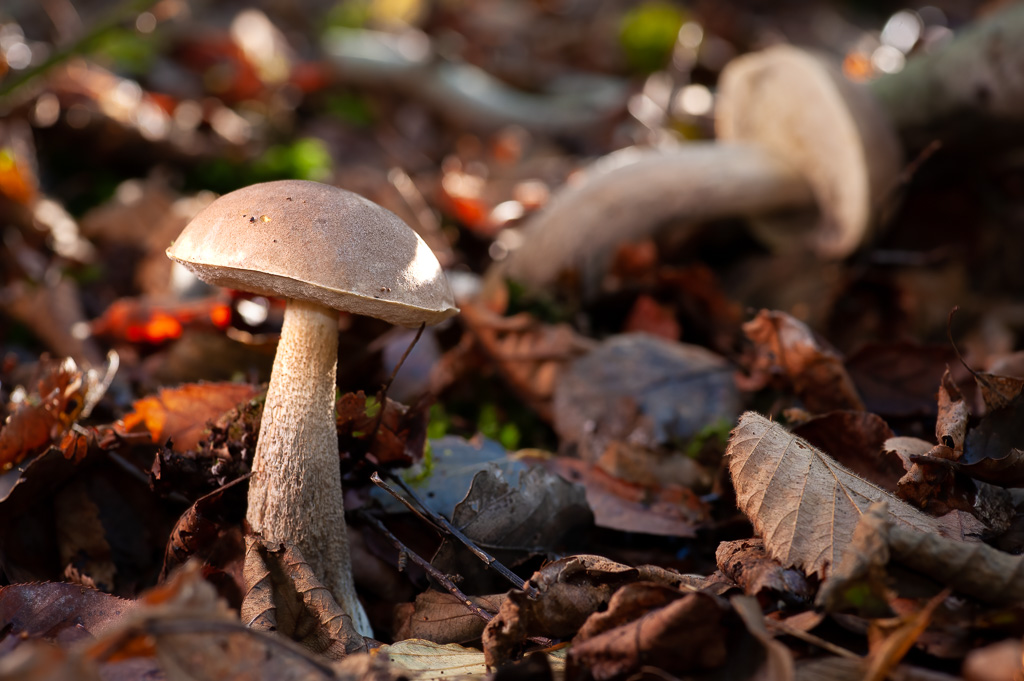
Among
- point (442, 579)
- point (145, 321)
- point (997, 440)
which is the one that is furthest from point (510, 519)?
point (145, 321)

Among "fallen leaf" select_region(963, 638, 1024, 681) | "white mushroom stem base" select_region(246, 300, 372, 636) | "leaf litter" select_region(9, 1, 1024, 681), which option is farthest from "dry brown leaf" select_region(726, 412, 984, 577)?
"white mushroom stem base" select_region(246, 300, 372, 636)

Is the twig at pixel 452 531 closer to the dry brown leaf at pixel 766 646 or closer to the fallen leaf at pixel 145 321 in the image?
the dry brown leaf at pixel 766 646

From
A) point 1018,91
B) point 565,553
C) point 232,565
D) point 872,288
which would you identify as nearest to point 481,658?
point 565,553

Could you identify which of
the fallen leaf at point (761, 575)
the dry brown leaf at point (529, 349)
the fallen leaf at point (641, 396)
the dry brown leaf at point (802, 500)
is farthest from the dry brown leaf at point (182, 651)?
the dry brown leaf at point (529, 349)

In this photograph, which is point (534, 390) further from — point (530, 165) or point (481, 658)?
→ point (530, 165)

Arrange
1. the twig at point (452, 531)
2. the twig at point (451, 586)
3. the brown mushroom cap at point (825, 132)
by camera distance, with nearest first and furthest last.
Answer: the twig at point (451, 586)
the twig at point (452, 531)
the brown mushroom cap at point (825, 132)

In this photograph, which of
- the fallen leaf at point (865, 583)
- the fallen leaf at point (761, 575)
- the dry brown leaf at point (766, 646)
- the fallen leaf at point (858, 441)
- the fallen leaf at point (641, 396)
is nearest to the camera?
the dry brown leaf at point (766, 646)

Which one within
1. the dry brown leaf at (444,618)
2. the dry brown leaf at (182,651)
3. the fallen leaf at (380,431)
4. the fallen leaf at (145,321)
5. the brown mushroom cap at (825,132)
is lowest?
the fallen leaf at (145,321)

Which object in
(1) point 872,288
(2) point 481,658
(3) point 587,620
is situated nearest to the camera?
(3) point 587,620

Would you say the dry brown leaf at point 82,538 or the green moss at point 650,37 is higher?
the green moss at point 650,37
